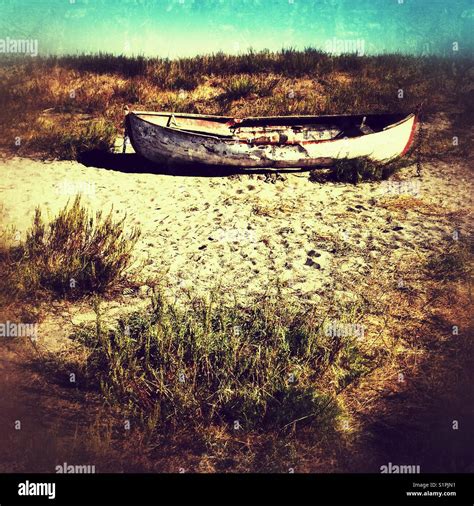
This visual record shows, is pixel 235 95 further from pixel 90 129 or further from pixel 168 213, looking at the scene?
pixel 168 213

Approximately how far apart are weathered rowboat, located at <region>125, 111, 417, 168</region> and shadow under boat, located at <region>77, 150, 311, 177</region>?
21 centimetres

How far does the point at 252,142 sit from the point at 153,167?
216cm

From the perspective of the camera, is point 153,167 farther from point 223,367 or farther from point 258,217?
point 223,367

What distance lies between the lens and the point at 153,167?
930cm

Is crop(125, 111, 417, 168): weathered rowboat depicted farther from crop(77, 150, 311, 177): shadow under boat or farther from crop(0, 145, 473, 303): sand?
crop(0, 145, 473, 303): sand

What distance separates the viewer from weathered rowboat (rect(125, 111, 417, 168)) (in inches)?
331

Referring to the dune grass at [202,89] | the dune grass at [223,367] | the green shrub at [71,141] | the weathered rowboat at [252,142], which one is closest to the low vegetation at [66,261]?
the dune grass at [223,367]

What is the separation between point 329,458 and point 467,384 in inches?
63.5

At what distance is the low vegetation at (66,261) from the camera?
5.27 meters

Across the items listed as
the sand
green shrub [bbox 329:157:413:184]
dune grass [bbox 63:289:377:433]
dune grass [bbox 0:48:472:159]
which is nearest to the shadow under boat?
the sand

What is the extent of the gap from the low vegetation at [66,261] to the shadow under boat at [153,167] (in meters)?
3.21

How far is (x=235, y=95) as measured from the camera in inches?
491
